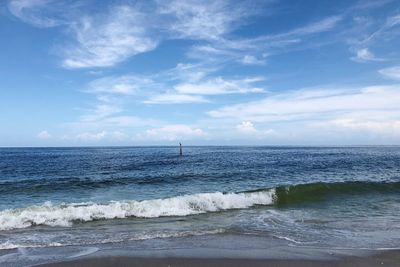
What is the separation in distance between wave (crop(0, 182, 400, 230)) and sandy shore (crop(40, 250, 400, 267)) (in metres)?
6.54

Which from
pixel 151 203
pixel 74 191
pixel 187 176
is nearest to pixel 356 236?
pixel 151 203

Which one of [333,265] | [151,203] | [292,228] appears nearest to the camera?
[333,265]

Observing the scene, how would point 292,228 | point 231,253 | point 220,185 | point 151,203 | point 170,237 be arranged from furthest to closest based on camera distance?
point 220,185
point 151,203
point 292,228
point 170,237
point 231,253

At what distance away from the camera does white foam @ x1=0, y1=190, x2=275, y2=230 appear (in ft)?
51.2

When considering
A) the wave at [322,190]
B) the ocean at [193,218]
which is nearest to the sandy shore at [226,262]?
the ocean at [193,218]

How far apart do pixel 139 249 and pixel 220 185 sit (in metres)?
17.9

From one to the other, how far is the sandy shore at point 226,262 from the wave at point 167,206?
6.54m

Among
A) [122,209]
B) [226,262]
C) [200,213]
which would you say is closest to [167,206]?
[200,213]

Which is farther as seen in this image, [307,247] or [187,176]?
[187,176]

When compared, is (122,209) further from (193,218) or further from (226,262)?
(226,262)

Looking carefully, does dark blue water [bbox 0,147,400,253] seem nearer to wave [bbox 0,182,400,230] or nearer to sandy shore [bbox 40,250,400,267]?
wave [bbox 0,182,400,230]

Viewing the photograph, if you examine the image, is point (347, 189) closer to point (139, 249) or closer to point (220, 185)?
point (220, 185)

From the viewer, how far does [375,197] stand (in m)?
23.0

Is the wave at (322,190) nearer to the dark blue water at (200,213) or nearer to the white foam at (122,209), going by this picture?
the dark blue water at (200,213)
